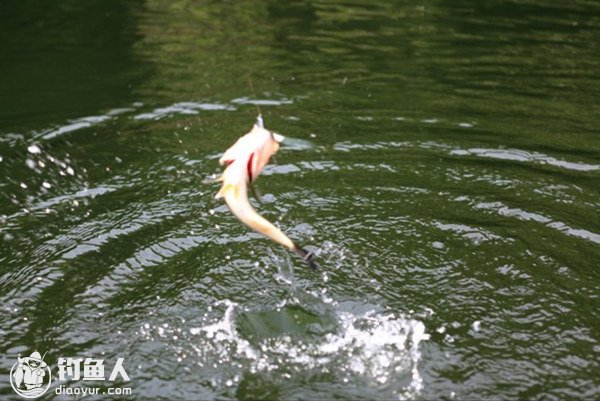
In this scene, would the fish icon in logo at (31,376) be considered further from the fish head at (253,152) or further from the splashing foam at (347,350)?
the fish head at (253,152)

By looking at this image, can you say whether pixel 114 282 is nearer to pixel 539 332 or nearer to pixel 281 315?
pixel 281 315

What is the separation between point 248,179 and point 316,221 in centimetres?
199

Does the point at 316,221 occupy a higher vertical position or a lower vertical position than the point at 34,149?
higher

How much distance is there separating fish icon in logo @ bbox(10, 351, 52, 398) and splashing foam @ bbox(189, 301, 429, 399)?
791 millimetres

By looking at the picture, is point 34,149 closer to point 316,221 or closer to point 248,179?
point 316,221

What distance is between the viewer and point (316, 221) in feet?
18.7

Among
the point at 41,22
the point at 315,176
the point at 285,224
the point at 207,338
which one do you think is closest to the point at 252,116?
the point at 315,176

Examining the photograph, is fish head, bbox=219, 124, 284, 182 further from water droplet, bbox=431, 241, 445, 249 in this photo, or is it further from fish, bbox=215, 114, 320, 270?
water droplet, bbox=431, 241, 445, 249

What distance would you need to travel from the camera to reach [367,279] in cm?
492

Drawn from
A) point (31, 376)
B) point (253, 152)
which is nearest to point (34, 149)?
point (31, 376)

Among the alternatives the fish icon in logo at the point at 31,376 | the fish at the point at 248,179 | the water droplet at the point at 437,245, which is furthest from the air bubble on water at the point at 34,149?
the fish at the point at 248,179

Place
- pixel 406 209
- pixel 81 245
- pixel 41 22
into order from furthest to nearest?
pixel 41 22 < pixel 406 209 < pixel 81 245

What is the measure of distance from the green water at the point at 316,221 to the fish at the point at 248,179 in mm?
857

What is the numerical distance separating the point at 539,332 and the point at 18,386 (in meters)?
2.78
